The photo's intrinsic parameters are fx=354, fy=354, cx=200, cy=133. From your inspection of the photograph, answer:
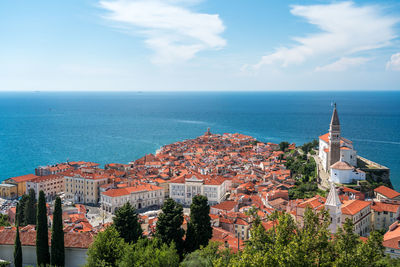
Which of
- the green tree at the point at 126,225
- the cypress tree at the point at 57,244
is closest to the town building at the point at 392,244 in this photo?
the green tree at the point at 126,225

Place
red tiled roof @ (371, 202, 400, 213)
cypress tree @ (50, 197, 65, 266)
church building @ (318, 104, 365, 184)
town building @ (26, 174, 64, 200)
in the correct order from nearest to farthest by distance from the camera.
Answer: cypress tree @ (50, 197, 65, 266) < red tiled roof @ (371, 202, 400, 213) < church building @ (318, 104, 365, 184) < town building @ (26, 174, 64, 200)

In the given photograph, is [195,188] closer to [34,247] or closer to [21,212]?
[21,212]

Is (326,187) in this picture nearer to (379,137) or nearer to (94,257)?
(94,257)

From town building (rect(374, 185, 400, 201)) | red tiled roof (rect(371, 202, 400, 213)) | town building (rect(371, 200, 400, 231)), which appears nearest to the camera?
town building (rect(371, 200, 400, 231))

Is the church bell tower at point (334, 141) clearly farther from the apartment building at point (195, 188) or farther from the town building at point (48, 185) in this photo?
the town building at point (48, 185)

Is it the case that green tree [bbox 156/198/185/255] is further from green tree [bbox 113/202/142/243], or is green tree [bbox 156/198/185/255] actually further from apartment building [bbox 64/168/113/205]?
apartment building [bbox 64/168/113/205]

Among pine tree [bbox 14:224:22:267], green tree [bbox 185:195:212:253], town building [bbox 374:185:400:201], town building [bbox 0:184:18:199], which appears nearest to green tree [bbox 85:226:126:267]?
pine tree [bbox 14:224:22:267]

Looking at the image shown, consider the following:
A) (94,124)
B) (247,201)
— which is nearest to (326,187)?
(247,201)

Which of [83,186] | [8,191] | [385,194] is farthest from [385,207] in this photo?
[8,191]
